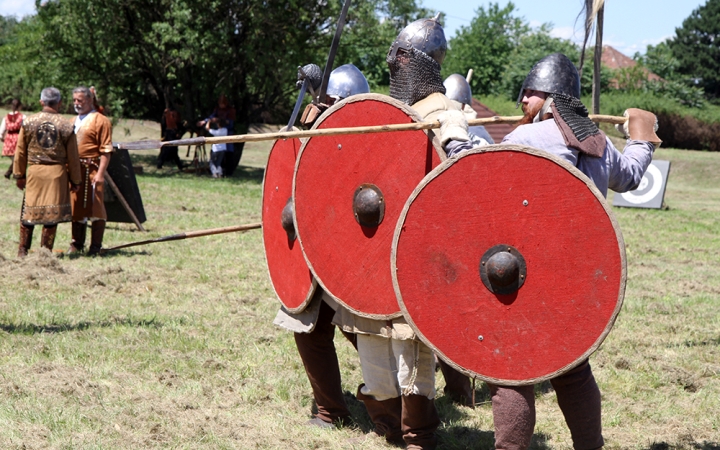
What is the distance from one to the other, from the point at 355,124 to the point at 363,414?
4.83ft

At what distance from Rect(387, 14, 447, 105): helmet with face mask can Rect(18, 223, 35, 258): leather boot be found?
483 centimetres

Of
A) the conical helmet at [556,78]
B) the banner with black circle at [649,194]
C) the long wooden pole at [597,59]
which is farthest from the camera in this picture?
the banner with black circle at [649,194]

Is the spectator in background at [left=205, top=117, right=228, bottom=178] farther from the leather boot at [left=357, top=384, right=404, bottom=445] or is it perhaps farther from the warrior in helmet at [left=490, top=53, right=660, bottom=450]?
the warrior in helmet at [left=490, top=53, right=660, bottom=450]

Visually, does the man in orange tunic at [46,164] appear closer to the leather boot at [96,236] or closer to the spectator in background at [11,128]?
the leather boot at [96,236]

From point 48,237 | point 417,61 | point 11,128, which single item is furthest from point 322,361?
point 11,128

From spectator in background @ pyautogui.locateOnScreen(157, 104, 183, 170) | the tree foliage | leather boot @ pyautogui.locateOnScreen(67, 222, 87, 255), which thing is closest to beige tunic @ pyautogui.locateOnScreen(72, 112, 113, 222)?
leather boot @ pyautogui.locateOnScreen(67, 222, 87, 255)

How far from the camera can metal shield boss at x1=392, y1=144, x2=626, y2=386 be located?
2.49 meters

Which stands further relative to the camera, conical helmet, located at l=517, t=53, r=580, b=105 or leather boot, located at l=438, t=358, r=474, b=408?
leather boot, located at l=438, t=358, r=474, b=408

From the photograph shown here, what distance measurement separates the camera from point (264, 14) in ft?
51.3

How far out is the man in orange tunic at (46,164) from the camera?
22.3 ft

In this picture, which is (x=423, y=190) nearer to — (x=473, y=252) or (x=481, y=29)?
(x=473, y=252)

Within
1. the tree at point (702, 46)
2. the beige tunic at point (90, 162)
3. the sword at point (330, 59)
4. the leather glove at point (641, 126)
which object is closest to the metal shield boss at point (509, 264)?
the leather glove at point (641, 126)

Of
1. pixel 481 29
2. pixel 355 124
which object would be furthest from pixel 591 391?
pixel 481 29

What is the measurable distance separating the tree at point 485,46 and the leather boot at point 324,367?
3754 centimetres
